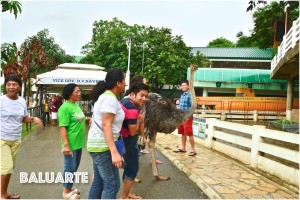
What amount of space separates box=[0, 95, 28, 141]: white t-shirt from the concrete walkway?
2.86 meters

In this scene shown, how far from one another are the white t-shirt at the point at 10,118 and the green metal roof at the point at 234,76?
25.7m

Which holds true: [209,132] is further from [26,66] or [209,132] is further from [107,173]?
[26,66]

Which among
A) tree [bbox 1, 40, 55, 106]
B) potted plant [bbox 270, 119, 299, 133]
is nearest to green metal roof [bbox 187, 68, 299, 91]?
potted plant [bbox 270, 119, 299, 133]

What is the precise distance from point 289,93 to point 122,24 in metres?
19.0

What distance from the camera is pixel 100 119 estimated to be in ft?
11.0

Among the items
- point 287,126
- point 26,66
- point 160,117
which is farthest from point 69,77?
point 287,126

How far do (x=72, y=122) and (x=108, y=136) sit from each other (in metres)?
1.39

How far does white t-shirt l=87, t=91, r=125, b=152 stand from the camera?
3229 millimetres

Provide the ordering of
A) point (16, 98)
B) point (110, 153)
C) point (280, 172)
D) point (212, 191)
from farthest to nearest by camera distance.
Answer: point (280, 172), point (212, 191), point (16, 98), point (110, 153)

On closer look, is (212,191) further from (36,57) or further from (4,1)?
(36,57)

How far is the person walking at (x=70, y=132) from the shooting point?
4.32m

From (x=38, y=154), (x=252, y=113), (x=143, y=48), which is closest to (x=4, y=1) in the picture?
(x=38, y=154)

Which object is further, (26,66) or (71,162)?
(26,66)

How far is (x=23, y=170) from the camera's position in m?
6.37
